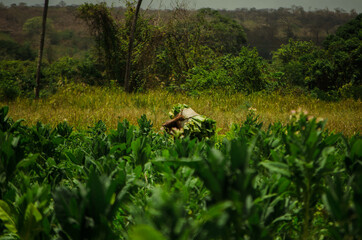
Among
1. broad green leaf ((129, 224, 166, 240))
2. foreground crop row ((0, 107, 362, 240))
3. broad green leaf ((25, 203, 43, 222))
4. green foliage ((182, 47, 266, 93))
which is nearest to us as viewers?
broad green leaf ((129, 224, 166, 240))

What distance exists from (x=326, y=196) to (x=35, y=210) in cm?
65

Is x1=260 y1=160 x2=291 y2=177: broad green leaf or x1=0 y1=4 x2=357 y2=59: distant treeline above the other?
x1=0 y1=4 x2=357 y2=59: distant treeline

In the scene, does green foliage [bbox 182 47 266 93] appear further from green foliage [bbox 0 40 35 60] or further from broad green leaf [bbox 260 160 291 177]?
green foliage [bbox 0 40 35 60]

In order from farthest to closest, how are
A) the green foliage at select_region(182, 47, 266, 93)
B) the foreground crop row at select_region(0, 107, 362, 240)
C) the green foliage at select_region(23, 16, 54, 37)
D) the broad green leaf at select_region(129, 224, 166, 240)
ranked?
the green foliage at select_region(23, 16, 54, 37) → the green foliage at select_region(182, 47, 266, 93) → the foreground crop row at select_region(0, 107, 362, 240) → the broad green leaf at select_region(129, 224, 166, 240)

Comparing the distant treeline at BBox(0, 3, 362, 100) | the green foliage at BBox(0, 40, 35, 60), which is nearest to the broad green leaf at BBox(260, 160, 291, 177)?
the distant treeline at BBox(0, 3, 362, 100)

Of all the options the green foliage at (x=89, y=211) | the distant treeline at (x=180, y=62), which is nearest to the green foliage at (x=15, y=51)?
the distant treeline at (x=180, y=62)

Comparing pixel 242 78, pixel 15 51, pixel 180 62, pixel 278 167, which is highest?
pixel 180 62

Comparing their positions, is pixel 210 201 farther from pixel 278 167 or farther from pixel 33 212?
pixel 33 212

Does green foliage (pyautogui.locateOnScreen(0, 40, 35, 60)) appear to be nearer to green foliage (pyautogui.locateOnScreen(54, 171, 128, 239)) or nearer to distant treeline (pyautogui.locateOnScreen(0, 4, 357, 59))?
distant treeline (pyautogui.locateOnScreen(0, 4, 357, 59))

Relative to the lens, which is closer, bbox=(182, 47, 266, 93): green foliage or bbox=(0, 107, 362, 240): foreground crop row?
bbox=(0, 107, 362, 240): foreground crop row

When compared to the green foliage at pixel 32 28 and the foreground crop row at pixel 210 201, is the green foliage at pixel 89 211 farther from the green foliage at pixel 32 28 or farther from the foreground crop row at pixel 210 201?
the green foliage at pixel 32 28

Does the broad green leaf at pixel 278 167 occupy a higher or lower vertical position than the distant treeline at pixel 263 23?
lower

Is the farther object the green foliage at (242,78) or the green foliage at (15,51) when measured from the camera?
the green foliage at (15,51)

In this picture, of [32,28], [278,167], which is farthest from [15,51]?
[278,167]
